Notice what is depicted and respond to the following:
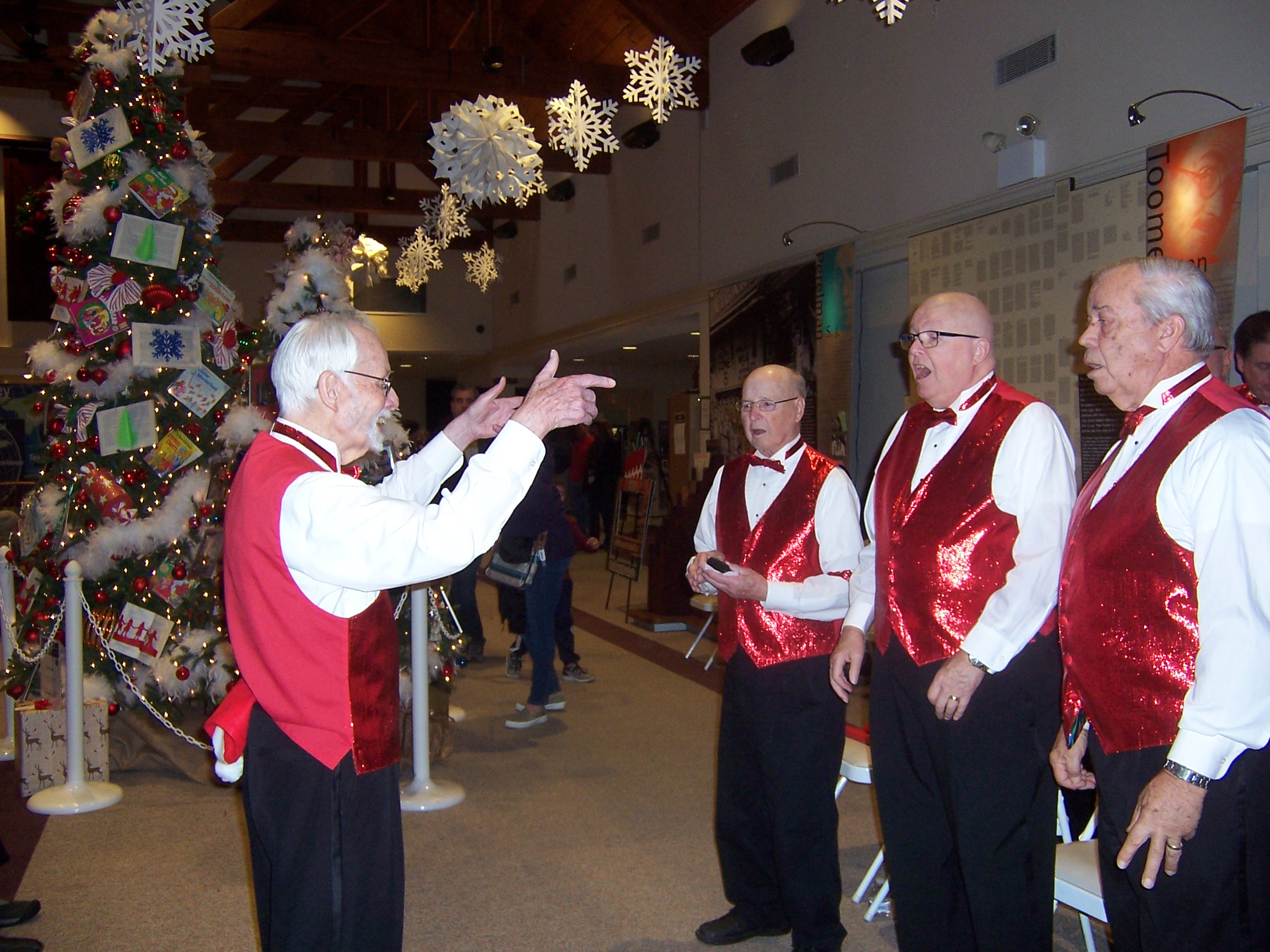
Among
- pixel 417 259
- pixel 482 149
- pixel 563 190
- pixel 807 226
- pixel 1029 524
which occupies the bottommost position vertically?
pixel 1029 524

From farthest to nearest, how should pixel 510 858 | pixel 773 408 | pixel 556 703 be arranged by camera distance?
1. pixel 556 703
2. pixel 510 858
3. pixel 773 408

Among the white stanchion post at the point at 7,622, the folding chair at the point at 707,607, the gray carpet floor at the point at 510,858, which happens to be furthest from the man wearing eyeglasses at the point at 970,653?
the white stanchion post at the point at 7,622

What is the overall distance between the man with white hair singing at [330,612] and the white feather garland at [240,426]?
2.99 metres

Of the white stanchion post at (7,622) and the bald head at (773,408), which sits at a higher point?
the bald head at (773,408)

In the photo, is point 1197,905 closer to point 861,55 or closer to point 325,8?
point 861,55

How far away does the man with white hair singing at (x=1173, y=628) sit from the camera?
1443mm

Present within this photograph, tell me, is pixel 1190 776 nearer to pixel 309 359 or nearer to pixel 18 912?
pixel 309 359

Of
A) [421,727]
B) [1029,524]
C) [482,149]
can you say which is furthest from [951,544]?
[421,727]

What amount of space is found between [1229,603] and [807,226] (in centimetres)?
654

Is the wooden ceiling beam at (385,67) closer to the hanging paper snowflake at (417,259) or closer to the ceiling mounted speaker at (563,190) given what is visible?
the hanging paper snowflake at (417,259)

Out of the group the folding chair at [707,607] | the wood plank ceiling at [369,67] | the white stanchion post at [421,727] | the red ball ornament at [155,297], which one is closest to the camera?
the white stanchion post at [421,727]

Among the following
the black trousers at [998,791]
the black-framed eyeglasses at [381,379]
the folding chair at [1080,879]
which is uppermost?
the black-framed eyeglasses at [381,379]

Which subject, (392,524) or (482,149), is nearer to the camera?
(392,524)

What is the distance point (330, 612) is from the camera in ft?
5.21
